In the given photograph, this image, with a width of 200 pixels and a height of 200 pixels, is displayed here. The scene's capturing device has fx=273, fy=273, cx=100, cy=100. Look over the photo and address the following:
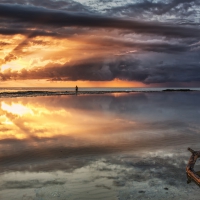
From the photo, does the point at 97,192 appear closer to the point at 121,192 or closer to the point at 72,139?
the point at 121,192

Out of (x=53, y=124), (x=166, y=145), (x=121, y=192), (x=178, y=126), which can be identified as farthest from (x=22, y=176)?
(x=178, y=126)

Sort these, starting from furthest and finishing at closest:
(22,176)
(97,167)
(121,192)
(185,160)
Result: (185,160) < (97,167) < (22,176) < (121,192)

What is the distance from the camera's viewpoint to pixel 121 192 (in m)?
8.45

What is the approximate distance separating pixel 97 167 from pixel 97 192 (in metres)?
2.31

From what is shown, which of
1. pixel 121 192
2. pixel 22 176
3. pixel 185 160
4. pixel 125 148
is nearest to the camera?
pixel 121 192

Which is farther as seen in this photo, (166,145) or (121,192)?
(166,145)

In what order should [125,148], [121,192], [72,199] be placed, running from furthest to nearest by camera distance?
[125,148] → [121,192] → [72,199]

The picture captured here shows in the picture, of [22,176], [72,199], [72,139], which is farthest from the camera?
[72,139]

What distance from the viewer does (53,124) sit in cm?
2145

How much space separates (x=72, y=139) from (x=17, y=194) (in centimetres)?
776

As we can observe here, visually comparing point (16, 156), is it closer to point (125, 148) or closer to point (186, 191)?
point (125, 148)

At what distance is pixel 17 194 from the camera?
Answer: 27.0 ft

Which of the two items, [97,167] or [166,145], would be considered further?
[166,145]

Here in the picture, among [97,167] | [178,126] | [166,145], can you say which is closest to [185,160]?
[166,145]
